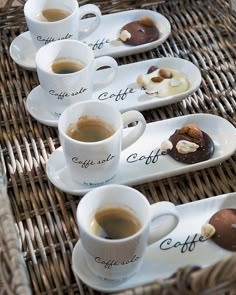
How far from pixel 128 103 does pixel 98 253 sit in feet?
1.03

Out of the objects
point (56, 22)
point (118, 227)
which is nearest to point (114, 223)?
point (118, 227)

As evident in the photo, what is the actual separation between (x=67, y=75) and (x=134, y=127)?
0.38 ft

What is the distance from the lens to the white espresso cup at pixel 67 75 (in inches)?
37.2

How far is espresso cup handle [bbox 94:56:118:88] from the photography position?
3.26 feet

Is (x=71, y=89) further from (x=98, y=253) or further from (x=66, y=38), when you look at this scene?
(x=98, y=253)

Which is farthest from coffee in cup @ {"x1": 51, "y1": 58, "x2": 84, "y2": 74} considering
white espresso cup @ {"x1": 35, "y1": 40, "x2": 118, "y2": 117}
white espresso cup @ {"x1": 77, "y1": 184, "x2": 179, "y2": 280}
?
white espresso cup @ {"x1": 77, "y1": 184, "x2": 179, "y2": 280}

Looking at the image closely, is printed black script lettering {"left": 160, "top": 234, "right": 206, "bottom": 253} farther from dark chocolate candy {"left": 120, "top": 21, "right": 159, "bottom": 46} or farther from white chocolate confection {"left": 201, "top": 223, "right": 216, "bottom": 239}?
dark chocolate candy {"left": 120, "top": 21, "right": 159, "bottom": 46}

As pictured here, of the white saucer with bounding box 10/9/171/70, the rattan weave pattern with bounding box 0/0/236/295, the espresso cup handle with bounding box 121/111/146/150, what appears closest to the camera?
the rattan weave pattern with bounding box 0/0/236/295

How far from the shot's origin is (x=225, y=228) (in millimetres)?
826

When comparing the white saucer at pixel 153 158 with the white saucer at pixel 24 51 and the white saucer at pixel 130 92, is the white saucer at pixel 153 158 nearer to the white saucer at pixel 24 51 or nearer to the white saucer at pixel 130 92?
the white saucer at pixel 130 92

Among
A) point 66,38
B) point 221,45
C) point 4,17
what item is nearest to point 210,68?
point 221,45

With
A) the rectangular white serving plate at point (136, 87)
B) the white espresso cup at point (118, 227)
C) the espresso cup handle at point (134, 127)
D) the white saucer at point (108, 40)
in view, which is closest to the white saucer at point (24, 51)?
the white saucer at point (108, 40)

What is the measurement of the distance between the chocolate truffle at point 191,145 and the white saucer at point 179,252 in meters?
0.07

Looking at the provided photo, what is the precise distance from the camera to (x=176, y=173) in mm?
893
